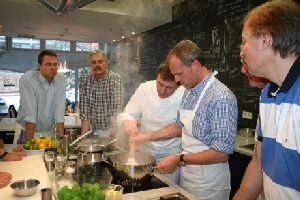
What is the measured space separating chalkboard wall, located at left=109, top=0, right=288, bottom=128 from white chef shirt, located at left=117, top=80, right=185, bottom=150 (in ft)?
4.40

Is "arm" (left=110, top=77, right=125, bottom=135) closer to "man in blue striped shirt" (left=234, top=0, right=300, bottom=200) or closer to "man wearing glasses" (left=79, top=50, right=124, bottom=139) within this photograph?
"man wearing glasses" (left=79, top=50, right=124, bottom=139)

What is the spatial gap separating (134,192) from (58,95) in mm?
2074

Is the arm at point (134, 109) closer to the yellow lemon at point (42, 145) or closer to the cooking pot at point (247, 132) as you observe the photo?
the yellow lemon at point (42, 145)

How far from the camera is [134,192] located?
1.45 m

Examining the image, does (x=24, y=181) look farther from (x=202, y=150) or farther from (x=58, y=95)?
(x=58, y=95)

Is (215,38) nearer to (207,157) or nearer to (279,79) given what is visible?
(207,157)

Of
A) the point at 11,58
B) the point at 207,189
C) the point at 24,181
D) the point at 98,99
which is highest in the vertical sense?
the point at 11,58

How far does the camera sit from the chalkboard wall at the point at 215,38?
136 inches

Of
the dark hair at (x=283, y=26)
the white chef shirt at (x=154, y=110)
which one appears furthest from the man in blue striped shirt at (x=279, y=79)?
the white chef shirt at (x=154, y=110)

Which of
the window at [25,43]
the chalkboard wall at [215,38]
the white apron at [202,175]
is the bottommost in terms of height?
the white apron at [202,175]

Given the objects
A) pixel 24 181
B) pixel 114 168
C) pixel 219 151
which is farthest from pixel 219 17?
pixel 24 181

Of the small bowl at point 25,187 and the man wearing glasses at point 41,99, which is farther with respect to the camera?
the man wearing glasses at point 41,99

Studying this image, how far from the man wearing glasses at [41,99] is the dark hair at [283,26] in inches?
99.5

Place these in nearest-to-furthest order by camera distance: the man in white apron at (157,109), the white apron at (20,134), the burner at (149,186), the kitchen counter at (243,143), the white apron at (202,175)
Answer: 1. the burner at (149,186)
2. the white apron at (202,175)
3. the man in white apron at (157,109)
4. the kitchen counter at (243,143)
5. the white apron at (20,134)
